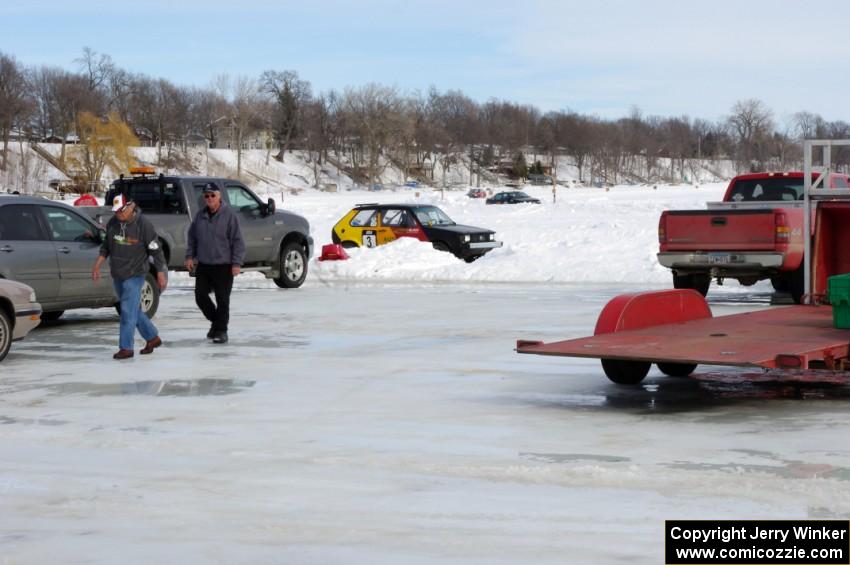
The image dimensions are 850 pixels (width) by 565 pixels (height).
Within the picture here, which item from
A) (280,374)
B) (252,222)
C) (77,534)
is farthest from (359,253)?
(77,534)

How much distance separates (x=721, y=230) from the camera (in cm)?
1797

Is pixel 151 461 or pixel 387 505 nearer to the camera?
pixel 387 505

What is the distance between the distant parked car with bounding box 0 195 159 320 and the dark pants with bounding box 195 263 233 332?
47.0 inches

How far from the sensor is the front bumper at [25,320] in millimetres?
→ 12375

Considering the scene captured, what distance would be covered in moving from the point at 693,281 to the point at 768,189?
102 inches

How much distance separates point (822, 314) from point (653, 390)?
196cm

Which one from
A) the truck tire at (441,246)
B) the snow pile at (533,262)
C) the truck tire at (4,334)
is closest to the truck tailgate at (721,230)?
the snow pile at (533,262)

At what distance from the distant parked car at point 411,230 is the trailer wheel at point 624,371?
701 inches

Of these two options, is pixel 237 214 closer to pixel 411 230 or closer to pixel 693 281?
pixel 411 230

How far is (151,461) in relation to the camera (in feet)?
24.9

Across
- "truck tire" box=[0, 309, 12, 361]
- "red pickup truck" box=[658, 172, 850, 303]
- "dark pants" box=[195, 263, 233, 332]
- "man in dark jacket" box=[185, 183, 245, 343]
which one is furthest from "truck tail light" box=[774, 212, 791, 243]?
"truck tire" box=[0, 309, 12, 361]

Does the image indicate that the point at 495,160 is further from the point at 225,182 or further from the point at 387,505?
the point at 387,505

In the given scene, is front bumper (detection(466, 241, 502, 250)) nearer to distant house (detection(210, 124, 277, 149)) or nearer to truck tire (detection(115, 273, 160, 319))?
truck tire (detection(115, 273, 160, 319))

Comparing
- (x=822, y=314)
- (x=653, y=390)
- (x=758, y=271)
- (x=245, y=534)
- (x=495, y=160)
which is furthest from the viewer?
(x=495, y=160)
